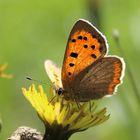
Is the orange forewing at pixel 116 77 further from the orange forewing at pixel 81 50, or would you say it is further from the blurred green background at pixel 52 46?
the blurred green background at pixel 52 46

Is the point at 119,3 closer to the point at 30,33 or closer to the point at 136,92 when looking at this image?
the point at 30,33

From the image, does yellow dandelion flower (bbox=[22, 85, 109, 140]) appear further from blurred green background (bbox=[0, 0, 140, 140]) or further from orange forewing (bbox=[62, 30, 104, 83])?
blurred green background (bbox=[0, 0, 140, 140])

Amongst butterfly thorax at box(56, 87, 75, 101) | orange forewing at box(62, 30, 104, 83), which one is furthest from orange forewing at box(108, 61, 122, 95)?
butterfly thorax at box(56, 87, 75, 101)

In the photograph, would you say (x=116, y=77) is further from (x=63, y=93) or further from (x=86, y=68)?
(x=63, y=93)

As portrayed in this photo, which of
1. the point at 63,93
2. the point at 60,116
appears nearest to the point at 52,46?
the point at 63,93

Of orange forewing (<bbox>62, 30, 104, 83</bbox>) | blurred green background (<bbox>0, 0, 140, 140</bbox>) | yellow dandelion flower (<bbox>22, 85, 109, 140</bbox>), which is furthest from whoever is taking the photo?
blurred green background (<bbox>0, 0, 140, 140</bbox>)

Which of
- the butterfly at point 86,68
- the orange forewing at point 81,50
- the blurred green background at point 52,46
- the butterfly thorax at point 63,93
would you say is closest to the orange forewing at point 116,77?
the butterfly at point 86,68
